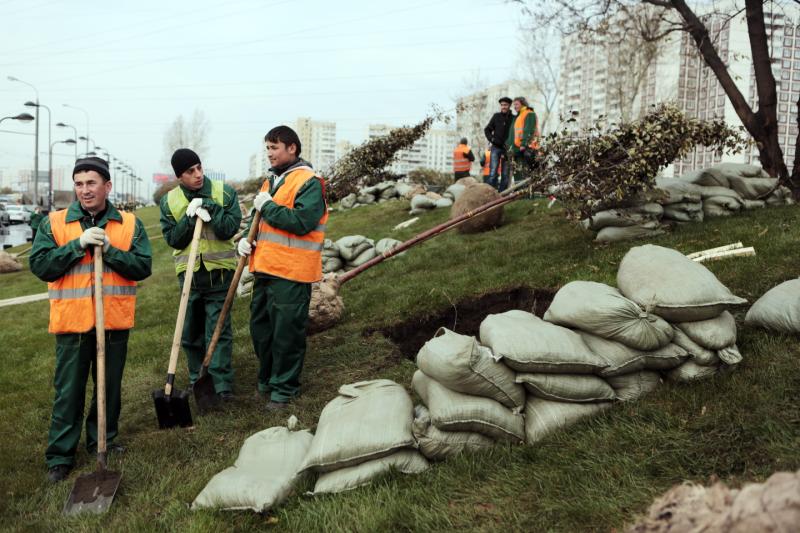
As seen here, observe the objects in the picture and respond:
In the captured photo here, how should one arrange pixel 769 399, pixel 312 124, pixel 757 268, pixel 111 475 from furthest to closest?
pixel 312 124 → pixel 757 268 → pixel 111 475 → pixel 769 399

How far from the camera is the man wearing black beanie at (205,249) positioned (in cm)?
475

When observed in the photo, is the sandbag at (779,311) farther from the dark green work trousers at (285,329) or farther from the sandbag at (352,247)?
the sandbag at (352,247)

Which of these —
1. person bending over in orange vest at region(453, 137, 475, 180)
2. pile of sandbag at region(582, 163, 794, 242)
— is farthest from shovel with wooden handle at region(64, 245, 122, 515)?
person bending over in orange vest at region(453, 137, 475, 180)

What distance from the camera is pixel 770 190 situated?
8203 mm

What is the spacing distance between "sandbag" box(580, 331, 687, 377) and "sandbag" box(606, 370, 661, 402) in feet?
0.13

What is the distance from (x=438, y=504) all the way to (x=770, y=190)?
24.1ft

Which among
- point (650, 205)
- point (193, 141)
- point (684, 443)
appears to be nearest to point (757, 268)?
point (650, 205)

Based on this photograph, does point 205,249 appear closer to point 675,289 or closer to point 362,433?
point 362,433

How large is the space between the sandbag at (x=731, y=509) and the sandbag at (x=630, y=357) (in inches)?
65.7

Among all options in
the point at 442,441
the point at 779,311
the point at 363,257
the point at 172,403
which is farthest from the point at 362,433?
the point at 363,257

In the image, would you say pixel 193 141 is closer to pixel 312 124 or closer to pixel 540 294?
pixel 312 124

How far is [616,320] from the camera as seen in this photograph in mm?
3445

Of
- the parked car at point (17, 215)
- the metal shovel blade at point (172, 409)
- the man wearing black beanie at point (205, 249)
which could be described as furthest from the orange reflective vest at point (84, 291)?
the parked car at point (17, 215)

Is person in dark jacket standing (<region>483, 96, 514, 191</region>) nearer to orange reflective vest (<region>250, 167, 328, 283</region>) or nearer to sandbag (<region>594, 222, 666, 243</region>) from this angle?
sandbag (<region>594, 222, 666, 243</region>)
